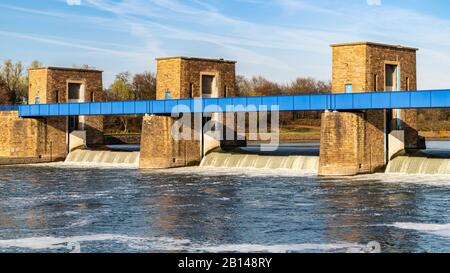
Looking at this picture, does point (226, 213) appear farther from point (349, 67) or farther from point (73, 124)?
point (73, 124)

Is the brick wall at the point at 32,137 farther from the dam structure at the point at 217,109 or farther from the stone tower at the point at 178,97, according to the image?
the stone tower at the point at 178,97

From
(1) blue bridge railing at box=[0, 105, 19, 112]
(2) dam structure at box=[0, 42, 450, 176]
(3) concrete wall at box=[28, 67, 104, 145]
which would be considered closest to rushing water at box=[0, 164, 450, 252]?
(2) dam structure at box=[0, 42, 450, 176]

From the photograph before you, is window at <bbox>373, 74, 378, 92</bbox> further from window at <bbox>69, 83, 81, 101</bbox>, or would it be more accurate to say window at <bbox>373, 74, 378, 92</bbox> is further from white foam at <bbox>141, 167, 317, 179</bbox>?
window at <bbox>69, 83, 81, 101</bbox>

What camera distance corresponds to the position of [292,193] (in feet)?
124

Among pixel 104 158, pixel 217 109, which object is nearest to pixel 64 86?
pixel 104 158

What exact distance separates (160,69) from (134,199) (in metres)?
24.5

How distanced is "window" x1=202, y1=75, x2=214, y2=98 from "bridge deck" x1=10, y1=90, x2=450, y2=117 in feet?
15.8

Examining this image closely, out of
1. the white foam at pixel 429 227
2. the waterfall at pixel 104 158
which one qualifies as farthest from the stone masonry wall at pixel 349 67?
the white foam at pixel 429 227

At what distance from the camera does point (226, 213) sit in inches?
1220

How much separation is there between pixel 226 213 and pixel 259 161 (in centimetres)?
2273

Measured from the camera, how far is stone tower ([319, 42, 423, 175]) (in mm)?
46688

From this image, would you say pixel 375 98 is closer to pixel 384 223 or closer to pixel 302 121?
pixel 384 223

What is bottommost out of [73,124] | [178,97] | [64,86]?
[73,124]
